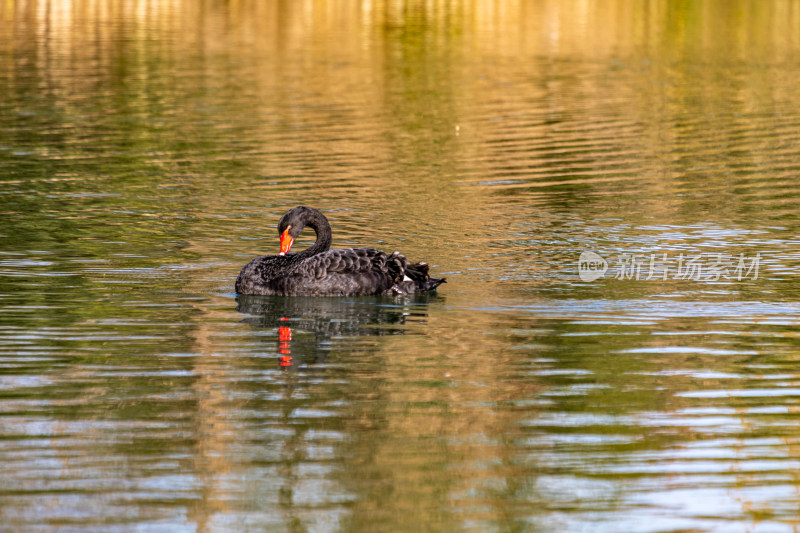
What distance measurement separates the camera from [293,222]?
1521 cm

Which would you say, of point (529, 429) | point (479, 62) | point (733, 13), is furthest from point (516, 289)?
point (733, 13)

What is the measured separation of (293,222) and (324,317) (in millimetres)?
1950

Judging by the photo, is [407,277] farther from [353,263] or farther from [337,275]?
[337,275]

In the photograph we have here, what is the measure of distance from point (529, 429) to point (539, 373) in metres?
1.68

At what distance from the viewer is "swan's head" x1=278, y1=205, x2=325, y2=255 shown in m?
15.2

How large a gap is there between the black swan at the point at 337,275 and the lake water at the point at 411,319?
21 cm

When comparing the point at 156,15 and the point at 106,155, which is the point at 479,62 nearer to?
the point at 106,155

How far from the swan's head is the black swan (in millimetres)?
594

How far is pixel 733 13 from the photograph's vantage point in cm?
6744

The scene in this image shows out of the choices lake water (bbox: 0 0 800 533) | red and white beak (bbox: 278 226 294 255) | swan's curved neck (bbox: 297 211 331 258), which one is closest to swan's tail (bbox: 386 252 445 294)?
lake water (bbox: 0 0 800 533)

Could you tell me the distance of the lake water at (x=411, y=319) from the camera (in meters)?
8.08

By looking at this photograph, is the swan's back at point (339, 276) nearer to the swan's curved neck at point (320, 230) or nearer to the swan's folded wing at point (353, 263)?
the swan's folded wing at point (353, 263)

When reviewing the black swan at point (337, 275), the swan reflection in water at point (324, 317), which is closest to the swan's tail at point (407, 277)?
the black swan at point (337, 275)

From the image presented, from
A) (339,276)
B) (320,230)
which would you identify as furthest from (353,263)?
(320,230)
